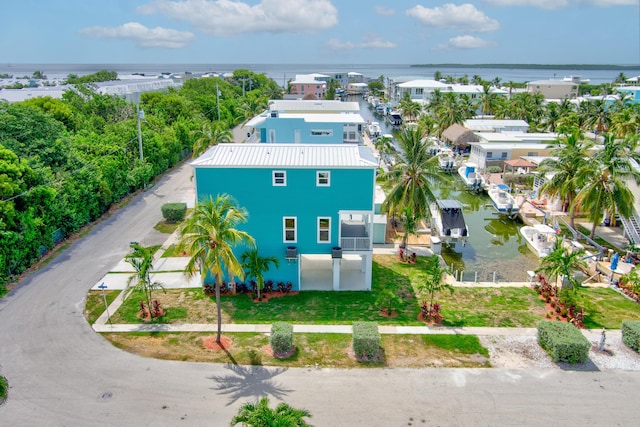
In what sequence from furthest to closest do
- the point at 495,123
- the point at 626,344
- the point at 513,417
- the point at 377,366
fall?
the point at 495,123, the point at 626,344, the point at 377,366, the point at 513,417

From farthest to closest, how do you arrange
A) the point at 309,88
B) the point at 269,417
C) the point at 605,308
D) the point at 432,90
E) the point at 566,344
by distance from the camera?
the point at 309,88 < the point at 432,90 < the point at 605,308 < the point at 566,344 < the point at 269,417

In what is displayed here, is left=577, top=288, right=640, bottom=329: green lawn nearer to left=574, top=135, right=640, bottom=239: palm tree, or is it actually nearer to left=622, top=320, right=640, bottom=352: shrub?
left=622, top=320, right=640, bottom=352: shrub

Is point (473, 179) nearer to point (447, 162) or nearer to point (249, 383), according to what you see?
point (447, 162)

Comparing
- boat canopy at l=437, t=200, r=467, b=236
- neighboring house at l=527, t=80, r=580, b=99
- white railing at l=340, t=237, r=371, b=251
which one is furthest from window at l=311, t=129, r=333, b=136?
neighboring house at l=527, t=80, r=580, b=99

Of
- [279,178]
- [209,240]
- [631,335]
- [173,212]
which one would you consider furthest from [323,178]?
[173,212]

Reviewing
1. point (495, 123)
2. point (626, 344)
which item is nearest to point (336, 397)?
point (626, 344)

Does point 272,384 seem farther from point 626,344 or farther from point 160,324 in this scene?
point 626,344

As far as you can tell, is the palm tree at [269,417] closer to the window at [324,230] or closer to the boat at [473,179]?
the window at [324,230]
